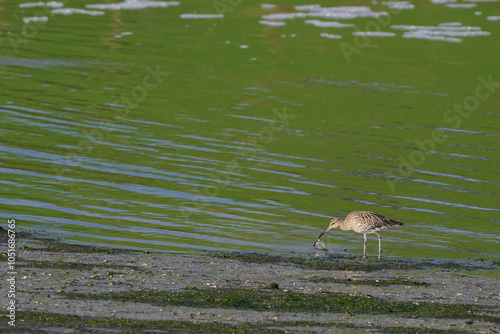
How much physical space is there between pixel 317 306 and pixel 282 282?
1846 millimetres

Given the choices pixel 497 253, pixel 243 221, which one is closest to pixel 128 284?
pixel 243 221

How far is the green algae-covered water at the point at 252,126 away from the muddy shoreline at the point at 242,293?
1715 mm

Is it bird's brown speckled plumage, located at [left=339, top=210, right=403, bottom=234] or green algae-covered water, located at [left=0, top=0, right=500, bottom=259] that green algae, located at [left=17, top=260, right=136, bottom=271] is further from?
bird's brown speckled plumage, located at [left=339, top=210, right=403, bottom=234]

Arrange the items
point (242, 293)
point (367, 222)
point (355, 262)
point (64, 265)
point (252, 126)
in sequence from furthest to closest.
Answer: point (252, 126), point (367, 222), point (355, 262), point (64, 265), point (242, 293)

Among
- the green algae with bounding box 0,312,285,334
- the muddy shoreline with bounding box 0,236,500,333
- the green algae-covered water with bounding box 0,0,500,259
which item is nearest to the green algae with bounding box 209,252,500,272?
the muddy shoreline with bounding box 0,236,500,333

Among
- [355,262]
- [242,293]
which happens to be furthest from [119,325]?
[355,262]

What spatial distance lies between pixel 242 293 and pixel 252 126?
19.6 meters

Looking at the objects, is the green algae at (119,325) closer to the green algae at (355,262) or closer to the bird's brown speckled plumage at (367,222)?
the green algae at (355,262)

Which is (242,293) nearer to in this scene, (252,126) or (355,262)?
(355,262)

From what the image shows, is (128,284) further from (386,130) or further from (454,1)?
(454,1)

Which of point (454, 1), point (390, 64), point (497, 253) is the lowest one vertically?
point (497, 253)

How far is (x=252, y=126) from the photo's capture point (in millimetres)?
34219

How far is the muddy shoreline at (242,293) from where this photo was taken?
42.6 ft

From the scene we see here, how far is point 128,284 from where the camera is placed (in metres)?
15.3
